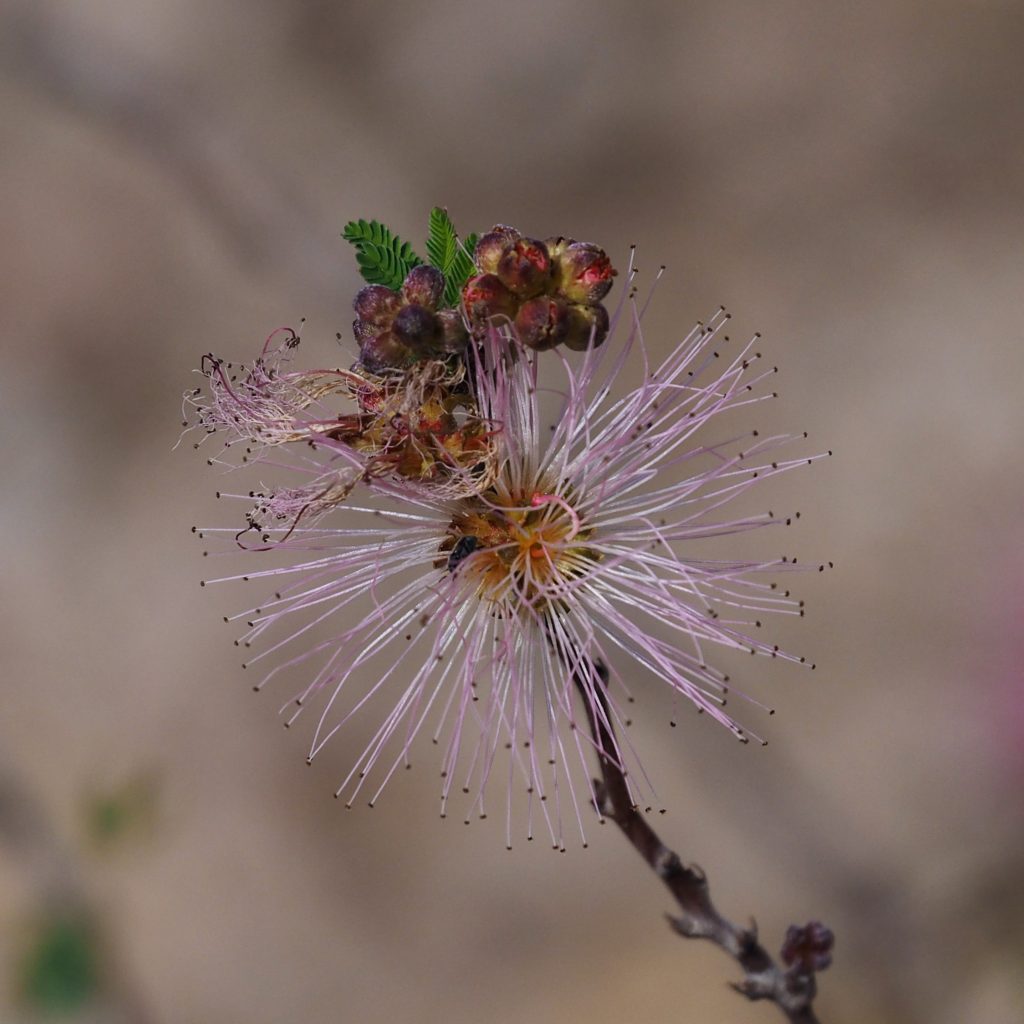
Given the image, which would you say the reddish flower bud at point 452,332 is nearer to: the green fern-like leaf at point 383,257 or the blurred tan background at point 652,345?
the green fern-like leaf at point 383,257

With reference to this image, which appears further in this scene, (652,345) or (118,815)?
(652,345)

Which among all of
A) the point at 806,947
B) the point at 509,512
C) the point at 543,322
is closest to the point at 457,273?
the point at 543,322

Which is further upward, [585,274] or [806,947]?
[585,274]

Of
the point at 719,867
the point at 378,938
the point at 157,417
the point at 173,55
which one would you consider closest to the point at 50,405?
the point at 157,417

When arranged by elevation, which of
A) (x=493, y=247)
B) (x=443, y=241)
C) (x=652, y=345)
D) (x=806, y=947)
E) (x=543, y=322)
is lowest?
(x=806, y=947)

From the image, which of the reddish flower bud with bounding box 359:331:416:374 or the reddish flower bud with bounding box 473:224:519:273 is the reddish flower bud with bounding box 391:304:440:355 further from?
the reddish flower bud with bounding box 473:224:519:273

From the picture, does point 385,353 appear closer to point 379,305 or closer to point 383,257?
point 379,305

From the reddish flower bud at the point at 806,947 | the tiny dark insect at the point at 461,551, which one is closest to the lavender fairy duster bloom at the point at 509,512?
the tiny dark insect at the point at 461,551

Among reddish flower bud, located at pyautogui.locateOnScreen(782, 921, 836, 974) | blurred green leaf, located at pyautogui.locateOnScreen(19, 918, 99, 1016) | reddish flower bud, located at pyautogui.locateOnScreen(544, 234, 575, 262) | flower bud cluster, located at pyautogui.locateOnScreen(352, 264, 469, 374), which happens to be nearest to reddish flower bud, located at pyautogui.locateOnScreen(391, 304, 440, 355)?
flower bud cluster, located at pyautogui.locateOnScreen(352, 264, 469, 374)

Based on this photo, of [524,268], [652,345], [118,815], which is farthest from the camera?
[652,345]
